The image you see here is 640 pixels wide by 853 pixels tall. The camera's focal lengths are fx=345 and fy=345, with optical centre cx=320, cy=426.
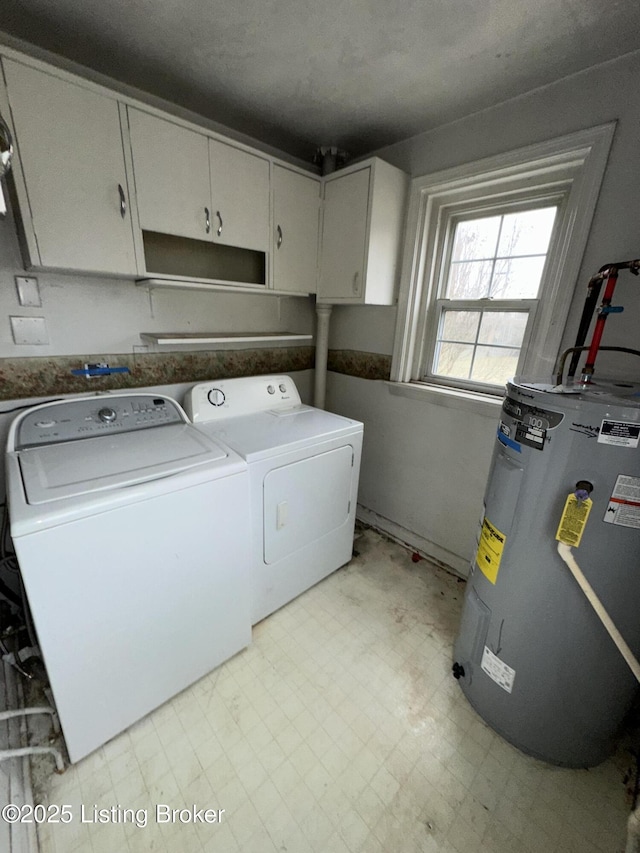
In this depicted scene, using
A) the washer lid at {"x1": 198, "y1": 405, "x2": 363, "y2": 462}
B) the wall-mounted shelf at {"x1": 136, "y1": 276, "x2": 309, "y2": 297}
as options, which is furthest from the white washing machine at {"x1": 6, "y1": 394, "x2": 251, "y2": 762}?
the wall-mounted shelf at {"x1": 136, "y1": 276, "x2": 309, "y2": 297}

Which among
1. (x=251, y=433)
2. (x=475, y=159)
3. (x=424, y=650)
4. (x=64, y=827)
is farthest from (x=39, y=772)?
(x=475, y=159)

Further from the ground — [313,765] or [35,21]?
[35,21]

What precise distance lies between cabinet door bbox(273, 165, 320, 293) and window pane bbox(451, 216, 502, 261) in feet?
2.74

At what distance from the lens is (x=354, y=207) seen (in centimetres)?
190

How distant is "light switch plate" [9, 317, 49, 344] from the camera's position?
1490 millimetres

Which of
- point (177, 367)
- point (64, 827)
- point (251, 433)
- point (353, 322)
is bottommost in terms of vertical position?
point (64, 827)

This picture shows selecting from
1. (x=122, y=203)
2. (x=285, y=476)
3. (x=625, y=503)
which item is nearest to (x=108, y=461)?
(x=285, y=476)

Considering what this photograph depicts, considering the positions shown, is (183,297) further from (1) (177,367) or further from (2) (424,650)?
(2) (424,650)

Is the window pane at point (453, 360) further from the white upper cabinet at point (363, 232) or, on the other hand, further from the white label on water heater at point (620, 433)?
the white label on water heater at point (620, 433)

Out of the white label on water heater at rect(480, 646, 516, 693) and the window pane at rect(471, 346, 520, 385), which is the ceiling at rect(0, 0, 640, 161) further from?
the white label on water heater at rect(480, 646, 516, 693)

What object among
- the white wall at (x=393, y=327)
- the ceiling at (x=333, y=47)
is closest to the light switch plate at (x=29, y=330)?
the ceiling at (x=333, y=47)

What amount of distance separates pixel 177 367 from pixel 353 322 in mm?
1216

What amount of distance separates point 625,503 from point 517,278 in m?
1.30

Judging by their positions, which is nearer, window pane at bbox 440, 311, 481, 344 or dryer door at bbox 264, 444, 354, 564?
dryer door at bbox 264, 444, 354, 564
